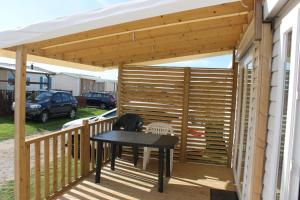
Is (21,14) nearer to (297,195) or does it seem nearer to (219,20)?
(219,20)

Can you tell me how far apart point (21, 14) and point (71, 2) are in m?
3.00

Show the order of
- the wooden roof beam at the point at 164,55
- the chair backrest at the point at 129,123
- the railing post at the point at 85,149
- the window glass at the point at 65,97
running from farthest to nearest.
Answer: the window glass at the point at 65,97
the chair backrest at the point at 129,123
the wooden roof beam at the point at 164,55
the railing post at the point at 85,149

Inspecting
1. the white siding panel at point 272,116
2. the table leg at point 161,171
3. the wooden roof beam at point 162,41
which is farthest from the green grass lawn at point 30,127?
the white siding panel at point 272,116

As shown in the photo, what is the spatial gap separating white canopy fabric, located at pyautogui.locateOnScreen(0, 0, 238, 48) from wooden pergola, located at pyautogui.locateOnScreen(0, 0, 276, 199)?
0.50 metres

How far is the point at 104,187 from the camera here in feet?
14.9

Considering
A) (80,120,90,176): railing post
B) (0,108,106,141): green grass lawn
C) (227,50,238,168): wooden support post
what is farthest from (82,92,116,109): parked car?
(80,120,90,176): railing post

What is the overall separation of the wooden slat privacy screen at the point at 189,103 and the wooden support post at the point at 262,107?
332 cm

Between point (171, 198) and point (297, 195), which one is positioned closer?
point (297, 195)

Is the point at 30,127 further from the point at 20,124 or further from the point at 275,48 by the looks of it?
the point at 275,48

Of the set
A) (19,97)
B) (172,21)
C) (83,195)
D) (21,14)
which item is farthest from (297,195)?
(21,14)

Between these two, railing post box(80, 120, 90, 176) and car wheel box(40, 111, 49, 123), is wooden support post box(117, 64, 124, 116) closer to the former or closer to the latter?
railing post box(80, 120, 90, 176)

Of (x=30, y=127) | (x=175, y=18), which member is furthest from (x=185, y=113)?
(x=30, y=127)

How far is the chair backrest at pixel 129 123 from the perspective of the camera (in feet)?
19.5

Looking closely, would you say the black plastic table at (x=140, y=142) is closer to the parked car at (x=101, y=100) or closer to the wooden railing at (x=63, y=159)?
the wooden railing at (x=63, y=159)
